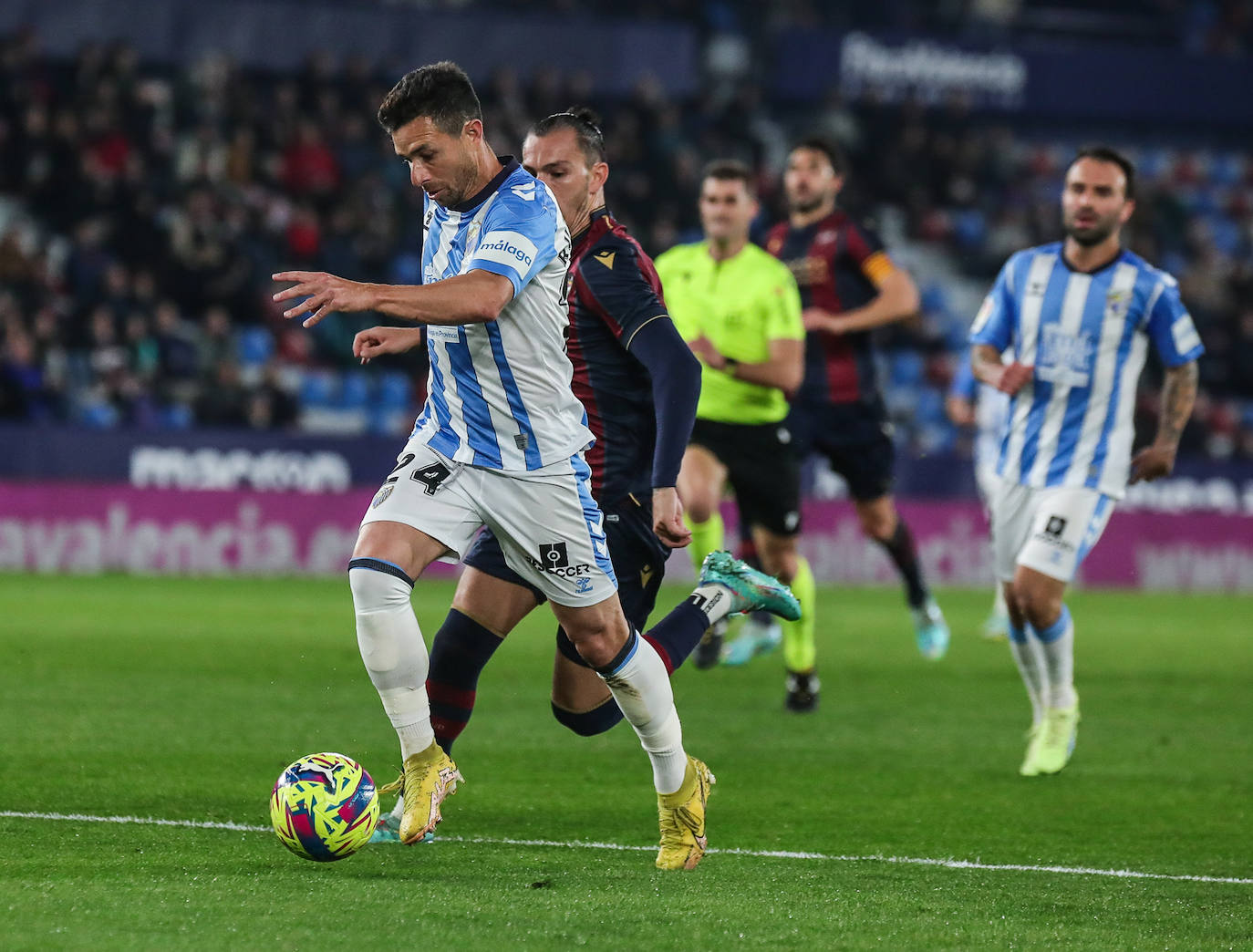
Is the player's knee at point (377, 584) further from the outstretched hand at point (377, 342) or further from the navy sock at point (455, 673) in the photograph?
the navy sock at point (455, 673)

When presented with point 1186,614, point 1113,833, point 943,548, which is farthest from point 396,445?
point 1113,833

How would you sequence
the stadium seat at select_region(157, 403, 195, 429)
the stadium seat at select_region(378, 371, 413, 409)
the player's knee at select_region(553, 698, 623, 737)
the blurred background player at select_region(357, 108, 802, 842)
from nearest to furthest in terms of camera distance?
1. the blurred background player at select_region(357, 108, 802, 842)
2. the player's knee at select_region(553, 698, 623, 737)
3. the stadium seat at select_region(157, 403, 195, 429)
4. the stadium seat at select_region(378, 371, 413, 409)

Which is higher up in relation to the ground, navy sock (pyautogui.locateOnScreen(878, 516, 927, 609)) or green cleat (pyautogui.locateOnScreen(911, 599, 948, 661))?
navy sock (pyautogui.locateOnScreen(878, 516, 927, 609))


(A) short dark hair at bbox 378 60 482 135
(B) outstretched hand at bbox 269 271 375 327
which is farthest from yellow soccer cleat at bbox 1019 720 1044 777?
(B) outstretched hand at bbox 269 271 375 327

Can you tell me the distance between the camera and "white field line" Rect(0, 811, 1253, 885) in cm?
558

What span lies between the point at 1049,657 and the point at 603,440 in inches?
109

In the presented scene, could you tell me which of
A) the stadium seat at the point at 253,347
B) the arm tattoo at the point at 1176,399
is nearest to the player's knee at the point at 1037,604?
the arm tattoo at the point at 1176,399

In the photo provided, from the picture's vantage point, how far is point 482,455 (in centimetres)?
522

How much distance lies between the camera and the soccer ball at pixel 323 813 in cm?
501

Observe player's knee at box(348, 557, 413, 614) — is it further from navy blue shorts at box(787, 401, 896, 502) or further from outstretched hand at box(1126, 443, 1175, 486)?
navy blue shorts at box(787, 401, 896, 502)

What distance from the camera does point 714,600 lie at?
20.6 feet

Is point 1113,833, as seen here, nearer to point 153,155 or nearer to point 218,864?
point 218,864

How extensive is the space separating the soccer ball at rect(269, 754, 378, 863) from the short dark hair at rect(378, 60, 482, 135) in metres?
1.77

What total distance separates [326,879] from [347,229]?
16.7 m
